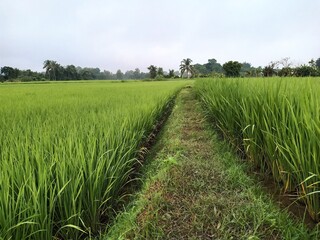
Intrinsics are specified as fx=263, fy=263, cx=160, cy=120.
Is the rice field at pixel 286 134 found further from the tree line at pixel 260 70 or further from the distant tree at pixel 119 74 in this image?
the distant tree at pixel 119 74

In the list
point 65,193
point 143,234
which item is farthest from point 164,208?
point 65,193

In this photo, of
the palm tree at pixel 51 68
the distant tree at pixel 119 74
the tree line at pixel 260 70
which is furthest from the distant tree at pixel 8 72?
the distant tree at pixel 119 74

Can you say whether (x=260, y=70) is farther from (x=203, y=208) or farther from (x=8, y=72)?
(x=8, y=72)

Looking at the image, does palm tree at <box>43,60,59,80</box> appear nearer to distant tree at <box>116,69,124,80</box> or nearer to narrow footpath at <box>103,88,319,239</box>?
distant tree at <box>116,69,124,80</box>

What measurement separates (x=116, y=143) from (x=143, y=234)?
3.06 feet

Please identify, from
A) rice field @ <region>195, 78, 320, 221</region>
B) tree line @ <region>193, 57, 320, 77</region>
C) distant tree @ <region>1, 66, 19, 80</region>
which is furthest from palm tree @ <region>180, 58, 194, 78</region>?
rice field @ <region>195, 78, 320, 221</region>

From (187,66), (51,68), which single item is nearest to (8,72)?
(51,68)

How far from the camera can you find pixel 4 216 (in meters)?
1.21

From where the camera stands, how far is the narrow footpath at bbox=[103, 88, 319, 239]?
1508 millimetres

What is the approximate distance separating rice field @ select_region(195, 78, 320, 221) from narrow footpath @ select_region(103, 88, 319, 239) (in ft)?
0.60

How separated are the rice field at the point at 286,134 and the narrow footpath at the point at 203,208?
0.18 metres

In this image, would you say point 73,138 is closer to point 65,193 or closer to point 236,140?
point 65,193

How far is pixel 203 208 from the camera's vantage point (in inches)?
67.9

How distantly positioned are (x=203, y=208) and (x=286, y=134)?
0.76 metres
